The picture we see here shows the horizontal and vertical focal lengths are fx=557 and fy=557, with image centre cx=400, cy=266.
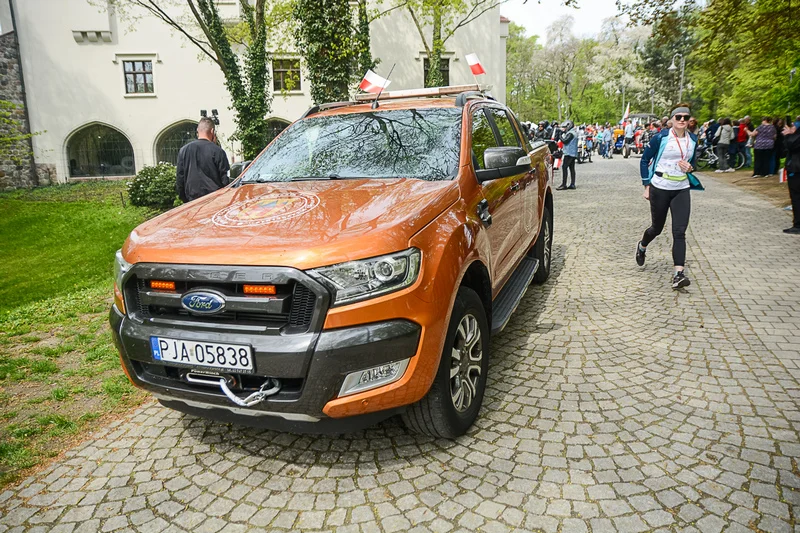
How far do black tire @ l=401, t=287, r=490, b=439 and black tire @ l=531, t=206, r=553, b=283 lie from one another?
2.96 meters

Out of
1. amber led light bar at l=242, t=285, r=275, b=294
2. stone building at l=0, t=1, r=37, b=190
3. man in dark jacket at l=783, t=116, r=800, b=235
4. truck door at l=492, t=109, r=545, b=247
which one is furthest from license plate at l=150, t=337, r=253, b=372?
stone building at l=0, t=1, r=37, b=190

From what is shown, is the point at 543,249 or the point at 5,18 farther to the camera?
the point at 5,18

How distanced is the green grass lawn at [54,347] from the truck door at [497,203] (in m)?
2.80

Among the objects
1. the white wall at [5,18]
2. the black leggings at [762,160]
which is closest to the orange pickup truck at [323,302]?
the black leggings at [762,160]

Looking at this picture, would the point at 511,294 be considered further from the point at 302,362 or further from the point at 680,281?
the point at 680,281

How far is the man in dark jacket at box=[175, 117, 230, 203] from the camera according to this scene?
657 centimetres

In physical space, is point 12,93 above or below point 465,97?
above

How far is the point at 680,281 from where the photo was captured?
6137mm

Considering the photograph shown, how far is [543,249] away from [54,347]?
5076 mm

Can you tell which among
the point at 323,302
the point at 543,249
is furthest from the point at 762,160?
the point at 323,302

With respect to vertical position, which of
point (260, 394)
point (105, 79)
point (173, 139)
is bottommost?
point (260, 394)

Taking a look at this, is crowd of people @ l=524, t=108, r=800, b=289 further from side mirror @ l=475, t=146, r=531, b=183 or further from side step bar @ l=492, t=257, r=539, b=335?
side mirror @ l=475, t=146, r=531, b=183

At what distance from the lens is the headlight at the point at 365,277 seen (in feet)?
8.25

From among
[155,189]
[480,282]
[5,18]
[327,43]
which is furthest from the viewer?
[5,18]
